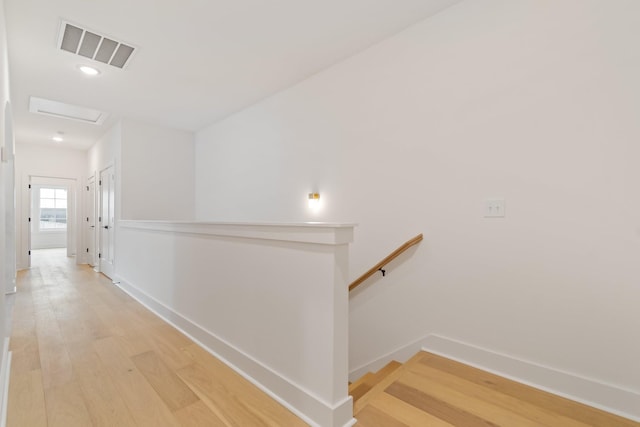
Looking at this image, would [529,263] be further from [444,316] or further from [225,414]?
[225,414]

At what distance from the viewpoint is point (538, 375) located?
1812mm

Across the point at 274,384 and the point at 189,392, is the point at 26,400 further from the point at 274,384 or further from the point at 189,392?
the point at 274,384

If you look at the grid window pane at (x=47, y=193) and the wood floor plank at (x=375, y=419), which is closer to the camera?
the wood floor plank at (x=375, y=419)

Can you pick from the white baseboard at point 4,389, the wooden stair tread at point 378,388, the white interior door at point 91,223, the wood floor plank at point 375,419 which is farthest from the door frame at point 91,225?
the wood floor plank at point 375,419

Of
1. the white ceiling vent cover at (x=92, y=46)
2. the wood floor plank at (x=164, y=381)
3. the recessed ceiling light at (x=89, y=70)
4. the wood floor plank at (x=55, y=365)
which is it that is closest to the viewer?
the wood floor plank at (x=164, y=381)

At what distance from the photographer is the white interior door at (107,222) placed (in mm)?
4926

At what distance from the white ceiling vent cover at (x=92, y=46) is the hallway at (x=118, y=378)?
2638 mm

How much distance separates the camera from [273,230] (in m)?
1.79

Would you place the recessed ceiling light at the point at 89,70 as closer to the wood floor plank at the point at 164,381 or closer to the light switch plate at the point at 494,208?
the wood floor plank at the point at 164,381

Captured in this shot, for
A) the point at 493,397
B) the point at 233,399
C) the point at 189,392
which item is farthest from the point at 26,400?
the point at 493,397

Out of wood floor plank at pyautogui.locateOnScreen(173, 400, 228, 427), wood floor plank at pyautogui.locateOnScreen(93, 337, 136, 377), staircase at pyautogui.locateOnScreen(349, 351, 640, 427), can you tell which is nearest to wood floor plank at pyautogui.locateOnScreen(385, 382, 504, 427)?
staircase at pyautogui.locateOnScreen(349, 351, 640, 427)

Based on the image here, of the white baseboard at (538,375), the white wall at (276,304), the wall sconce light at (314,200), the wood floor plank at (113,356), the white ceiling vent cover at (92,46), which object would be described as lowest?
the wood floor plank at (113,356)

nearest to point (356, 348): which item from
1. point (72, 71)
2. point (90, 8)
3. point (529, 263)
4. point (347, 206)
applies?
point (347, 206)

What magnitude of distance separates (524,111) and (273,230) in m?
1.74
